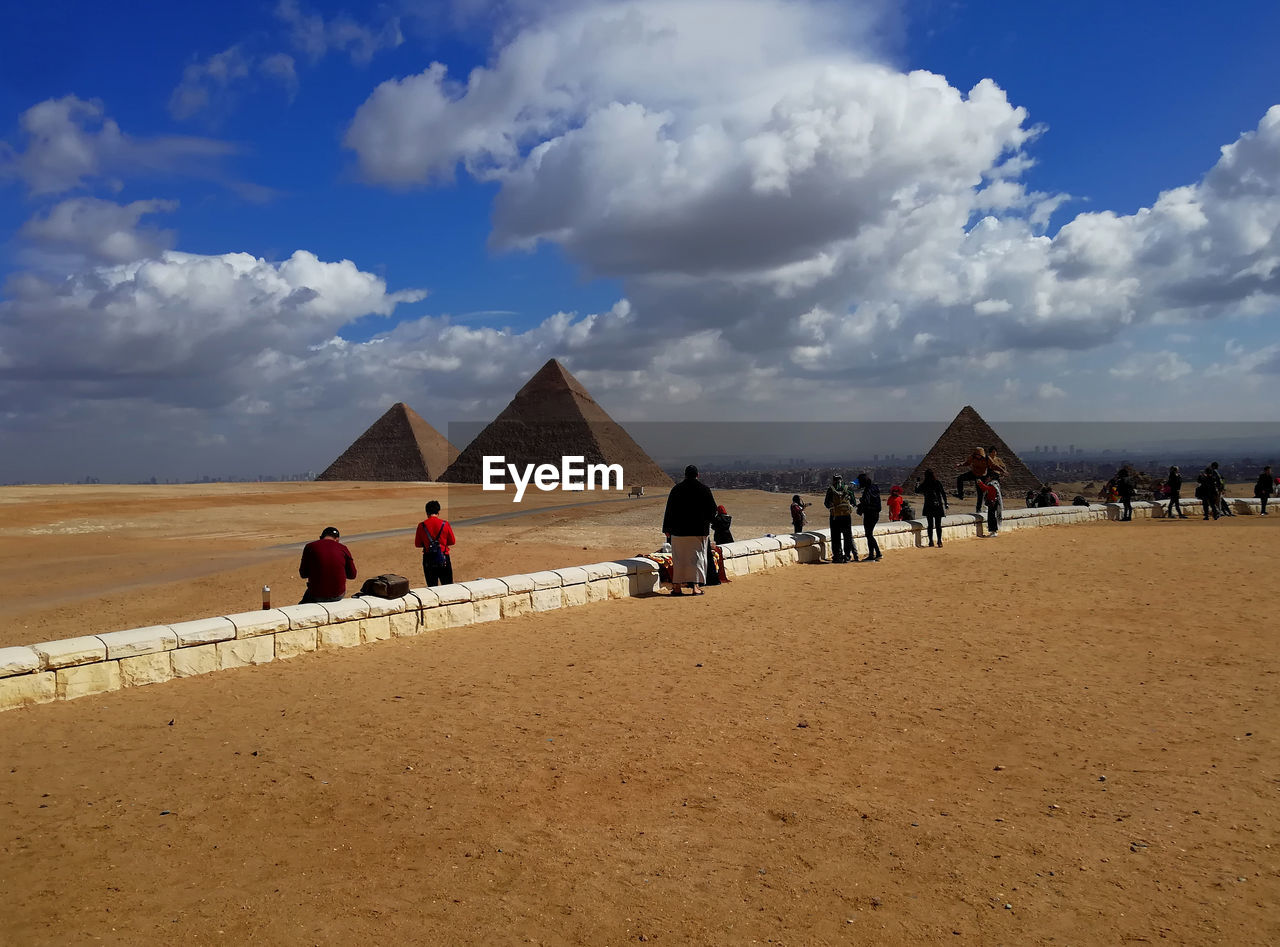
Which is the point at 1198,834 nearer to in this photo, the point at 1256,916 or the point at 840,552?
the point at 1256,916

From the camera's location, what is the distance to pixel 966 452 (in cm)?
4297

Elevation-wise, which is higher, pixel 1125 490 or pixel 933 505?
pixel 933 505

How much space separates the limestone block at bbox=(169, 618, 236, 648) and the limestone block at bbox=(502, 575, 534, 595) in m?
Answer: 2.44

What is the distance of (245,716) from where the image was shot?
4.53m

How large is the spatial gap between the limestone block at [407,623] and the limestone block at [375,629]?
4 centimetres

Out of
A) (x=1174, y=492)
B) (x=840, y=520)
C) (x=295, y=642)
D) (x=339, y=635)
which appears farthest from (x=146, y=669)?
(x=1174, y=492)

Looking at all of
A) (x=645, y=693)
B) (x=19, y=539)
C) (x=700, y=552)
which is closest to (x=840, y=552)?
(x=700, y=552)

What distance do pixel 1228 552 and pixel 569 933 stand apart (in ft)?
39.4

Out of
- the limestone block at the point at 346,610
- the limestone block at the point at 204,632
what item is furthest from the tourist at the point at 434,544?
the limestone block at the point at 204,632

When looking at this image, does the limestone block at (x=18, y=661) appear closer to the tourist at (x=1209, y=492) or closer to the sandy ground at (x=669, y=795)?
the sandy ground at (x=669, y=795)

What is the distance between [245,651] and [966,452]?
139 feet

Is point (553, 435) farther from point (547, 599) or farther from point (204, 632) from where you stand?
point (204, 632)

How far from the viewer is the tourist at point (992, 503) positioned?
46.1 feet

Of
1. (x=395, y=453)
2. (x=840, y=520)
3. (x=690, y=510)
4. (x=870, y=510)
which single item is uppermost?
(x=395, y=453)
